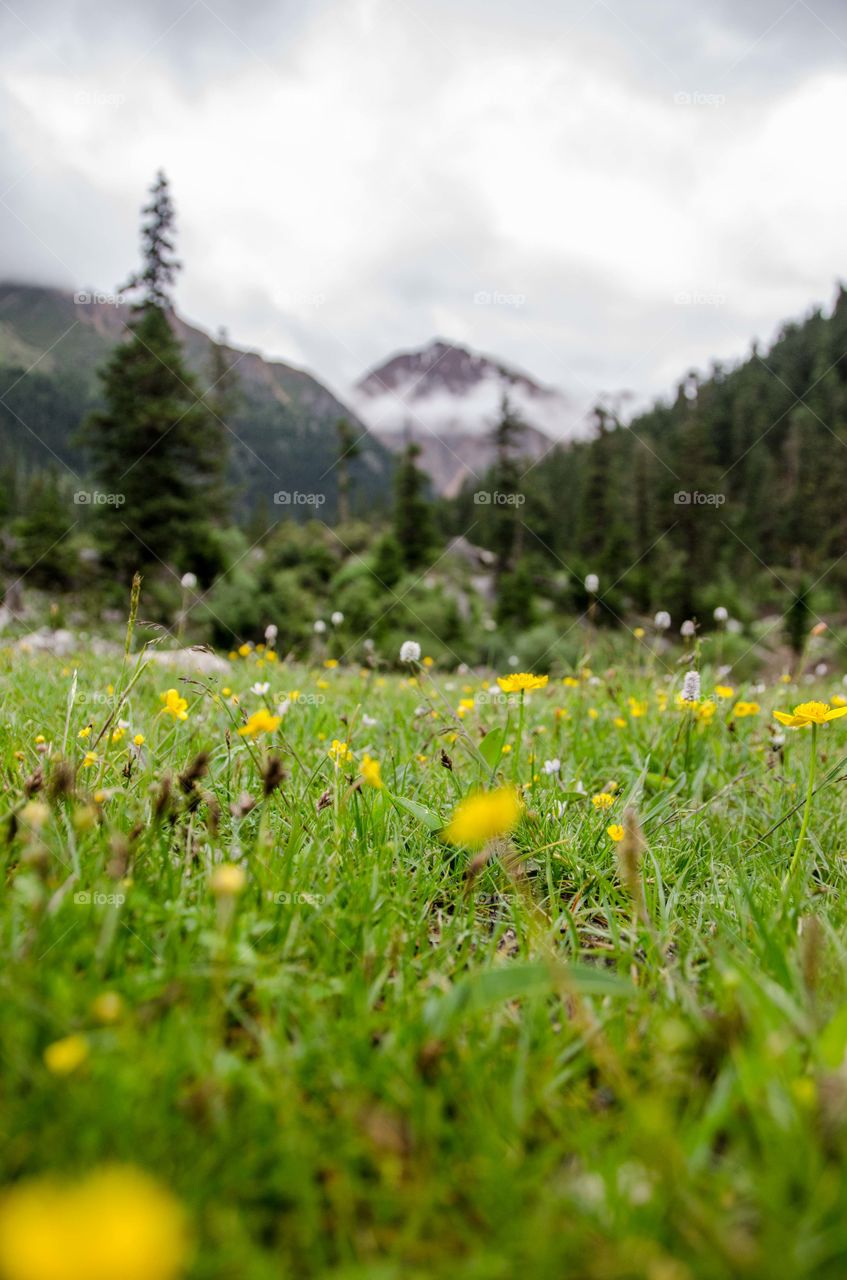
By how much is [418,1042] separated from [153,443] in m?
23.8

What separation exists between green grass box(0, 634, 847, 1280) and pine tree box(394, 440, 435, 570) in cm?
3232

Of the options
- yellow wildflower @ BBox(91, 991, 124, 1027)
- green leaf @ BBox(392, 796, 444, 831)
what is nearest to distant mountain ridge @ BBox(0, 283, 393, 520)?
green leaf @ BBox(392, 796, 444, 831)

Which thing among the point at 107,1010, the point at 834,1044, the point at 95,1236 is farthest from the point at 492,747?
the point at 95,1236

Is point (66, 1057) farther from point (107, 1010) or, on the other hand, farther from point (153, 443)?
point (153, 443)

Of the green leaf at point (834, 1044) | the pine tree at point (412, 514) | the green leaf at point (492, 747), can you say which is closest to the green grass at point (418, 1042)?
the green leaf at point (834, 1044)

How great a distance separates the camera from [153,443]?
22.1 meters

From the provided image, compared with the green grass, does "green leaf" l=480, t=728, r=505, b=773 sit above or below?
above

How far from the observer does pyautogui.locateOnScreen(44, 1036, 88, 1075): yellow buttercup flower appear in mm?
904

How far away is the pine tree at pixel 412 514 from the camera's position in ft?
113

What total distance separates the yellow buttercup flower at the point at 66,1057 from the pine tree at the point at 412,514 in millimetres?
33193

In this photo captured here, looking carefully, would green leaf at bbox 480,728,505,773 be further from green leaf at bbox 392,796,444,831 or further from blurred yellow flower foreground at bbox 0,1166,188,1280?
blurred yellow flower foreground at bbox 0,1166,188,1280

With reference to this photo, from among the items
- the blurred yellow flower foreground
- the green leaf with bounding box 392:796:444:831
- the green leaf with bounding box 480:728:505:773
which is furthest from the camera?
the green leaf with bounding box 480:728:505:773

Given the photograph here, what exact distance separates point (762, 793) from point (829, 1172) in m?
2.14

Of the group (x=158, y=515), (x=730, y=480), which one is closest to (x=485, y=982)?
(x=158, y=515)
